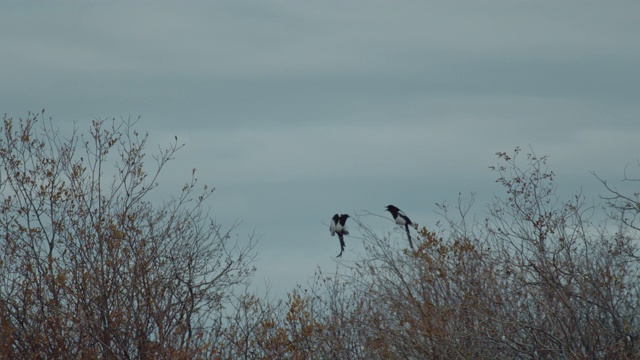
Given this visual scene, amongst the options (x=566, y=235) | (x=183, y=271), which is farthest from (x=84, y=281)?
(x=566, y=235)

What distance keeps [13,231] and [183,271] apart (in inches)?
118

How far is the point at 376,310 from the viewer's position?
13891mm

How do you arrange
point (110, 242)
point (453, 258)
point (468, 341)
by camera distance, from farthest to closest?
point (110, 242) < point (453, 258) < point (468, 341)

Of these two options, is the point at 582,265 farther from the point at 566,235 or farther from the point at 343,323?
the point at 343,323

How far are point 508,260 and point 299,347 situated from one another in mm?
5406

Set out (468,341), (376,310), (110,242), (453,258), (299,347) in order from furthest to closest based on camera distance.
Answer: (299,347)
(110,242)
(376,310)
(453,258)
(468,341)

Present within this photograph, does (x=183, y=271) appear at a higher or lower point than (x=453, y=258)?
higher

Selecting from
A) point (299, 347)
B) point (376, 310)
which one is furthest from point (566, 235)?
point (299, 347)

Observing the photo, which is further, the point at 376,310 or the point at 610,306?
the point at 376,310

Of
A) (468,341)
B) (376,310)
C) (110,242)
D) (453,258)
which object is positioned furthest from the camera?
(110,242)

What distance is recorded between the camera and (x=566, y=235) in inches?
473

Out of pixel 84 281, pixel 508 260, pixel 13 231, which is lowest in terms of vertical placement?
pixel 508 260

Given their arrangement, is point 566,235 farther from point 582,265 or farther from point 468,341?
point 468,341

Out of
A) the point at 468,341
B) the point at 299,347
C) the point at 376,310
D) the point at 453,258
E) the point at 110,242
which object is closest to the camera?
the point at 468,341
